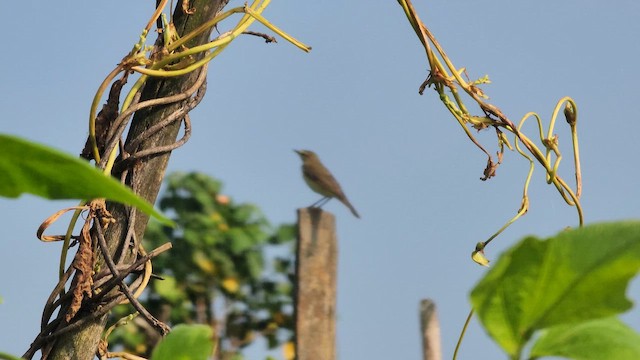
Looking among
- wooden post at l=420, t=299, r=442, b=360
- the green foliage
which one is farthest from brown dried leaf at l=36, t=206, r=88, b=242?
the green foliage

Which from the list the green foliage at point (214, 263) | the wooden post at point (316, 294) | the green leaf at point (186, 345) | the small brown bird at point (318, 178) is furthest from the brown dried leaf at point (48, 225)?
the green foliage at point (214, 263)

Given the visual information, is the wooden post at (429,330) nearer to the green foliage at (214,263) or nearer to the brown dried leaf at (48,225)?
the brown dried leaf at (48,225)

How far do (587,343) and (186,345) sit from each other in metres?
0.14

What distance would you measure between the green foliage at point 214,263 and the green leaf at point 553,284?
19.1 ft

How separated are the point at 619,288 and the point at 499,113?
100 centimetres

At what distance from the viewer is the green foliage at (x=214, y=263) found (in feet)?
20.2

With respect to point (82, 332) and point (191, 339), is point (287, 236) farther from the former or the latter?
point (191, 339)

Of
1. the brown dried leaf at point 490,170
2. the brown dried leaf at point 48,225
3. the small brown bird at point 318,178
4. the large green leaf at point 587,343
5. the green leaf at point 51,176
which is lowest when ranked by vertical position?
the large green leaf at point 587,343

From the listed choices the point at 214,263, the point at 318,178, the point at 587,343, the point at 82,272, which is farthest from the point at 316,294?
the point at 214,263

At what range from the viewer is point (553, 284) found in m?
0.26

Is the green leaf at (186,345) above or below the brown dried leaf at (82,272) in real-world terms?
below

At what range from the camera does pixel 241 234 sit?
6.48m

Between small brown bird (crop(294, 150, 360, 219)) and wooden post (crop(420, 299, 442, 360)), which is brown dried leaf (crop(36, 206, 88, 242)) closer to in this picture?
wooden post (crop(420, 299, 442, 360))

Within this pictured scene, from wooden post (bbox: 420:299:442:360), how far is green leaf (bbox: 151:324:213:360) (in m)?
0.65
